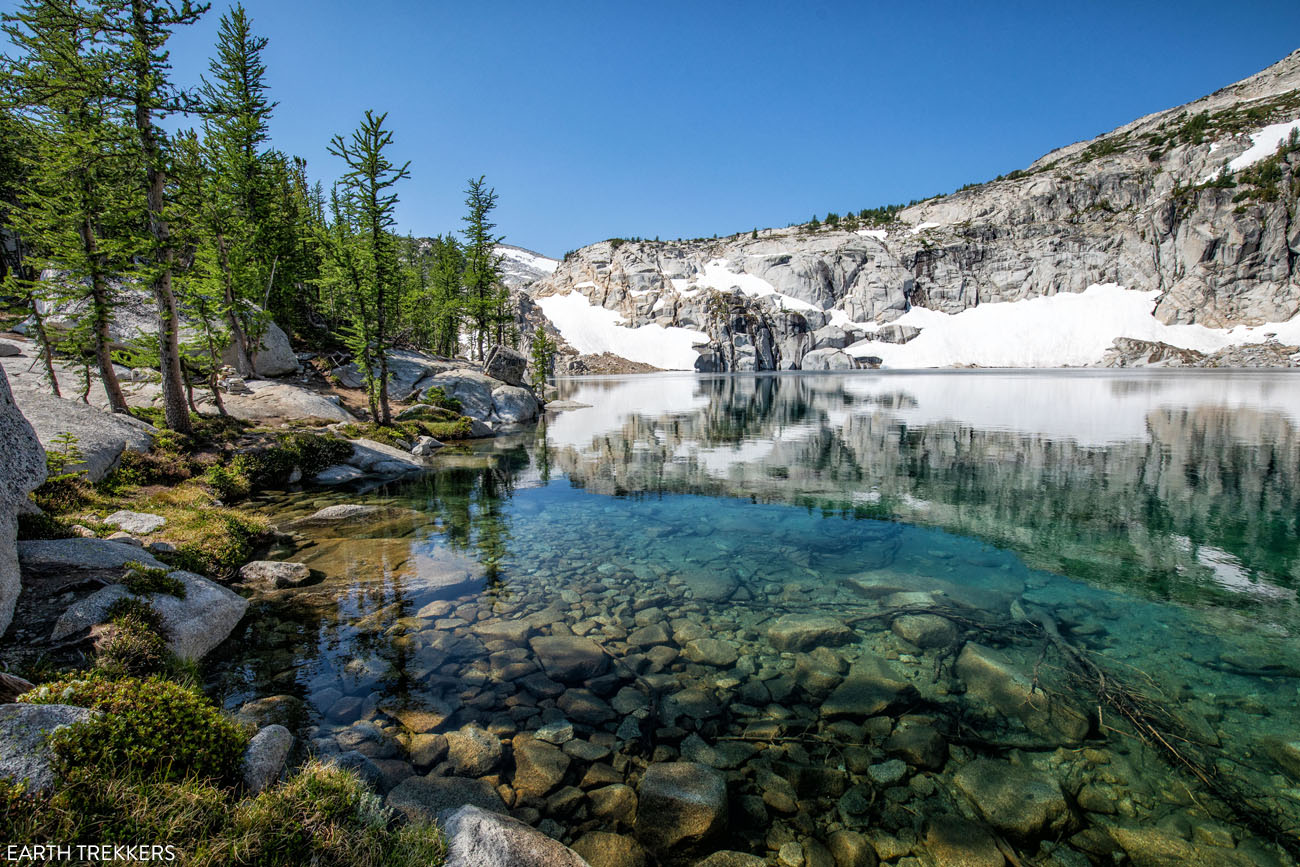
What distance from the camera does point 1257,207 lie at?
129 m

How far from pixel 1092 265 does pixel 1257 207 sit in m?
37.7

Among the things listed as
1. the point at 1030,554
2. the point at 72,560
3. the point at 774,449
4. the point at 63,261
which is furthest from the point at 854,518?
the point at 63,261

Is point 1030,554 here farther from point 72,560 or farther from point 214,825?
point 72,560

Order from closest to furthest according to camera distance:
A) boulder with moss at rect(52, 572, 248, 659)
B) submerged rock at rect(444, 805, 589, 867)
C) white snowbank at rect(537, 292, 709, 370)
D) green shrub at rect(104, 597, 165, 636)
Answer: submerged rock at rect(444, 805, 589, 867)
boulder with moss at rect(52, 572, 248, 659)
green shrub at rect(104, 597, 165, 636)
white snowbank at rect(537, 292, 709, 370)

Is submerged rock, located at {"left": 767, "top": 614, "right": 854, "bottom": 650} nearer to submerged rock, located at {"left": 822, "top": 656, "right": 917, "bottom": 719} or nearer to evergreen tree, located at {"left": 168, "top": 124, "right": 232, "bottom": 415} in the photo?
submerged rock, located at {"left": 822, "top": 656, "right": 917, "bottom": 719}

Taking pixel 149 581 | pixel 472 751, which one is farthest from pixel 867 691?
pixel 149 581

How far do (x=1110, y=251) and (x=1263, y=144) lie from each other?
41587 millimetres

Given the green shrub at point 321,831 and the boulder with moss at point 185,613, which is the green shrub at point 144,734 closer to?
the green shrub at point 321,831

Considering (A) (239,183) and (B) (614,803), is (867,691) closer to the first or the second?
(B) (614,803)

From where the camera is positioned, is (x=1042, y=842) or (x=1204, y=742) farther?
(x=1204, y=742)

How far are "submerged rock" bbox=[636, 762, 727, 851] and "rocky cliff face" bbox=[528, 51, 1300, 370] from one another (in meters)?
177

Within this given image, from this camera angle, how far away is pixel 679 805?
5184 millimetres

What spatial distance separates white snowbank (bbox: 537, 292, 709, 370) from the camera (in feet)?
598

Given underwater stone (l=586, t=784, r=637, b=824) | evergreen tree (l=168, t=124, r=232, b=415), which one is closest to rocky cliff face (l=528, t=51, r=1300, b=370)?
evergreen tree (l=168, t=124, r=232, b=415)
